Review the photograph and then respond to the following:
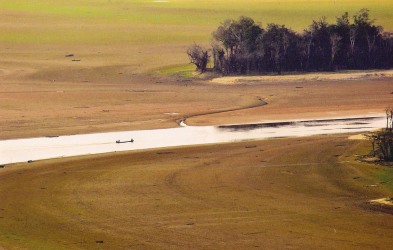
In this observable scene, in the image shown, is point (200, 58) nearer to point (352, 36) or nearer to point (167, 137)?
point (352, 36)

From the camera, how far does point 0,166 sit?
27.7 meters

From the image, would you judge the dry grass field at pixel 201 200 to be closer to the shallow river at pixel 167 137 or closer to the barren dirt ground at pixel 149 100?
the shallow river at pixel 167 137

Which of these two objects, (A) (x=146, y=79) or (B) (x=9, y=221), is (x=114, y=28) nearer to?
(A) (x=146, y=79)

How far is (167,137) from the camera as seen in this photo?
33469 millimetres

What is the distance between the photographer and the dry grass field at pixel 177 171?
19.1 metres

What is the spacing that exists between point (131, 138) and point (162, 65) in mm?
22705

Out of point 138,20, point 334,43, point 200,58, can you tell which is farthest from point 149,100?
point 138,20

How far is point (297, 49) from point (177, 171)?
2526cm

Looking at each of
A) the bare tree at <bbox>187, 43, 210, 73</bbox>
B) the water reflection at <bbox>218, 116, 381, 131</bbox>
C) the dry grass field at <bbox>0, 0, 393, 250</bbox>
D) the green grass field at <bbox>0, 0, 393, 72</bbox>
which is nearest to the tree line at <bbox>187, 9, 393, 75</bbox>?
the bare tree at <bbox>187, 43, 210, 73</bbox>

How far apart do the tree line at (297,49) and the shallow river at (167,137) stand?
13188mm

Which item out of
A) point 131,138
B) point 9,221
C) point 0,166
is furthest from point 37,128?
point 9,221

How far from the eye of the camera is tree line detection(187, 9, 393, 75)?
49.8 meters

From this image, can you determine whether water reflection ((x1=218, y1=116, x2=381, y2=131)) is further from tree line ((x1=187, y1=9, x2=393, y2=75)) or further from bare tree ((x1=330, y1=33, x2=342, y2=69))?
bare tree ((x1=330, y1=33, x2=342, y2=69))

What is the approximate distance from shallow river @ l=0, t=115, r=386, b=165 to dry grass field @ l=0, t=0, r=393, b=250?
3.77ft
